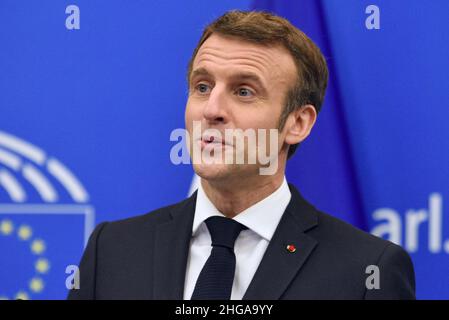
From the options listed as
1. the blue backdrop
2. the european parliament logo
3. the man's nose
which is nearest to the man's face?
the man's nose

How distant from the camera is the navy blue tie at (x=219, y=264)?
1.94 metres

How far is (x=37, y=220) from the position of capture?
267 centimetres

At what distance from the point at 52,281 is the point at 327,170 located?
3.18 feet

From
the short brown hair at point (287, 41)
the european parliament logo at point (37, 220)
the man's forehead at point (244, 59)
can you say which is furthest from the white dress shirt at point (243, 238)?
the european parliament logo at point (37, 220)

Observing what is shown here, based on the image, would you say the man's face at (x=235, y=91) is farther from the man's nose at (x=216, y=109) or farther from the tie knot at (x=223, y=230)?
the tie knot at (x=223, y=230)

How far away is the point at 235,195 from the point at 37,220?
0.86m

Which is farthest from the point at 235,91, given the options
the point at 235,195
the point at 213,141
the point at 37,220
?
the point at 37,220

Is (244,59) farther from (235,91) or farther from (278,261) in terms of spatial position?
(278,261)

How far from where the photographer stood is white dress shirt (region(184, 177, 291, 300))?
200cm

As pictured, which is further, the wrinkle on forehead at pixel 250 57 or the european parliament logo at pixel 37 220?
the european parliament logo at pixel 37 220
